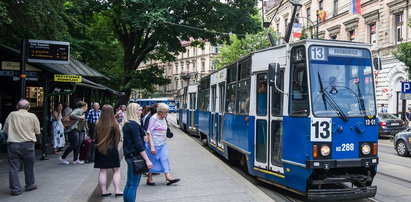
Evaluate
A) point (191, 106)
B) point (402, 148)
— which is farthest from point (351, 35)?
point (402, 148)

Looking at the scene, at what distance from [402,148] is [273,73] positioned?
9.72 m

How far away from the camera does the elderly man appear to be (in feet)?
22.6

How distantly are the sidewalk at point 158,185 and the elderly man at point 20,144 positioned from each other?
0.24m

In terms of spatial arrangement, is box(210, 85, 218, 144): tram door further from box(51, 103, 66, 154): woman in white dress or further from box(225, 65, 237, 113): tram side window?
box(51, 103, 66, 154): woman in white dress

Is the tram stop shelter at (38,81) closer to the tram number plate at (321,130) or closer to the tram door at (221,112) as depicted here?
the tram door at (221,112)

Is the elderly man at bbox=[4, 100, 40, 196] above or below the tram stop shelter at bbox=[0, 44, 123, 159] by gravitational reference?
below

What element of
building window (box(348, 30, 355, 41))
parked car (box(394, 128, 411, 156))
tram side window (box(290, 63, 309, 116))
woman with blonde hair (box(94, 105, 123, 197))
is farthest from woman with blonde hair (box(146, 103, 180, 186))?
building window (box(348, 30, 355, 41))

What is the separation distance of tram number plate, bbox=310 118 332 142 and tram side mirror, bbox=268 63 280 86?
40.0 inches

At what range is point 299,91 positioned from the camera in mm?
6812

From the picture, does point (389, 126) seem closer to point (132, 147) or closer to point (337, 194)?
point (337, 194)

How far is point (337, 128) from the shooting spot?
6.48 meters

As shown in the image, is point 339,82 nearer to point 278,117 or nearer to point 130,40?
point 278,117

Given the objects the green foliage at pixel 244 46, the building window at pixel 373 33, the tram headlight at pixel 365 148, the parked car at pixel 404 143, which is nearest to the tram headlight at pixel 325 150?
the tram headlight at pixel 365 148

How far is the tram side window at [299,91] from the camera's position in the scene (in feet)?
21.9
